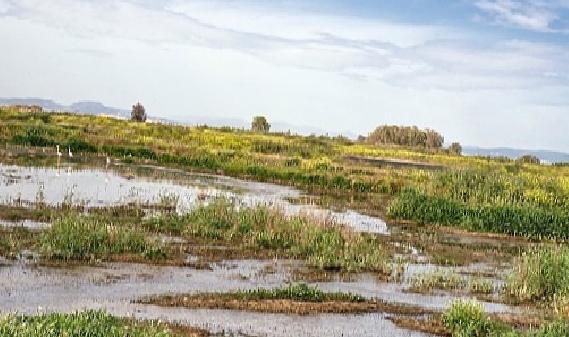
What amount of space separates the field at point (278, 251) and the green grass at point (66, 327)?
0.13ft

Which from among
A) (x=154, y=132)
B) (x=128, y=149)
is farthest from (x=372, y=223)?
(x=154, y=132)

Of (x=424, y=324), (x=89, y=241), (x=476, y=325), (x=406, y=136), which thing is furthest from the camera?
(x=406, y=136)

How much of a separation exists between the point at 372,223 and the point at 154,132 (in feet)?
118

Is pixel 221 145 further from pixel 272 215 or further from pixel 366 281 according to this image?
pixel 366 281

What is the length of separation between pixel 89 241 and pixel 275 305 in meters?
5.79

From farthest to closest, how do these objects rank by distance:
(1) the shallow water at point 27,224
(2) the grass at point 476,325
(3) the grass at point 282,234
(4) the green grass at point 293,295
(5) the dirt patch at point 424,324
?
(1) the shallow water at point 27,224 < (3) the grass at point 282,234 < (4) the green grass at point 293,295 < (5) the dirt patch at point 424,324 < (2) the grass at point 476,325

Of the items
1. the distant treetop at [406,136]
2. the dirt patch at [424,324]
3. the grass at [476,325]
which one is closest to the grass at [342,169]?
the dirt patch at [424,324]

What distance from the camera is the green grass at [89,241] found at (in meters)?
18.2

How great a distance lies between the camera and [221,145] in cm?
5838

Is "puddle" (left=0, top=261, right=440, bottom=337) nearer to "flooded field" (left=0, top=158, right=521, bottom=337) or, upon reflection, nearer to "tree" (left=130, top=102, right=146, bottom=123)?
"flooded field" (left=0, top=158, right=521, bottom=337)

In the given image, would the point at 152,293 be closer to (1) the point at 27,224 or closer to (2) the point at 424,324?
(2) the point at 424,324

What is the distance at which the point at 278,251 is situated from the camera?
2181cm

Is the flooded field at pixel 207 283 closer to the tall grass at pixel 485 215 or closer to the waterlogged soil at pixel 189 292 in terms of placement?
the waterlogged soil at pixel 189 292

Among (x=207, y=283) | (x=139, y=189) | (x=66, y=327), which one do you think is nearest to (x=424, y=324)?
(x=207, y=283)
